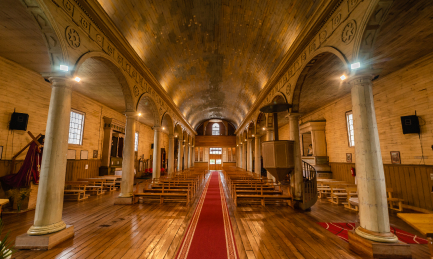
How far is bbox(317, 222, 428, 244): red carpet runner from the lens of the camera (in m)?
4.12

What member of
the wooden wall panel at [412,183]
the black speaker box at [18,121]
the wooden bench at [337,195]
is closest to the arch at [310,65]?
the wooden bench at [337,195]

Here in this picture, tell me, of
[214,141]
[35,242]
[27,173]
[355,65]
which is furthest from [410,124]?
[214,141]

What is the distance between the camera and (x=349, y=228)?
4.79m

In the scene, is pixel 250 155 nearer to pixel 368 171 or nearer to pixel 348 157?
pixel 348 157

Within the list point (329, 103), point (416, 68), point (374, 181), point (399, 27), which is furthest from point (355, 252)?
point (329, 103)

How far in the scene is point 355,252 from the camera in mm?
3527

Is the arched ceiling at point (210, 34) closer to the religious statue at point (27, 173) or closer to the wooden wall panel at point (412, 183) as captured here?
the religious statue at point (27, 173)

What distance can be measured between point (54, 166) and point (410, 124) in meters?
10.3

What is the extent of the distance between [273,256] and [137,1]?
7.36 meters

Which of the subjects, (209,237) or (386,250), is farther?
(209,237)

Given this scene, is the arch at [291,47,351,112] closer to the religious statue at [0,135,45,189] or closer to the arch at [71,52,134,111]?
the arch at [71,52,134,111]

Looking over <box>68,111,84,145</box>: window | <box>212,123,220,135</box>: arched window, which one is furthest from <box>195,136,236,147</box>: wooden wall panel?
<box>68,111,84,145</box>: window

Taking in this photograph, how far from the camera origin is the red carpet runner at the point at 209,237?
3377mm

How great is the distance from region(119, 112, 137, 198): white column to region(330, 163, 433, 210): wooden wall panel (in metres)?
10.0
